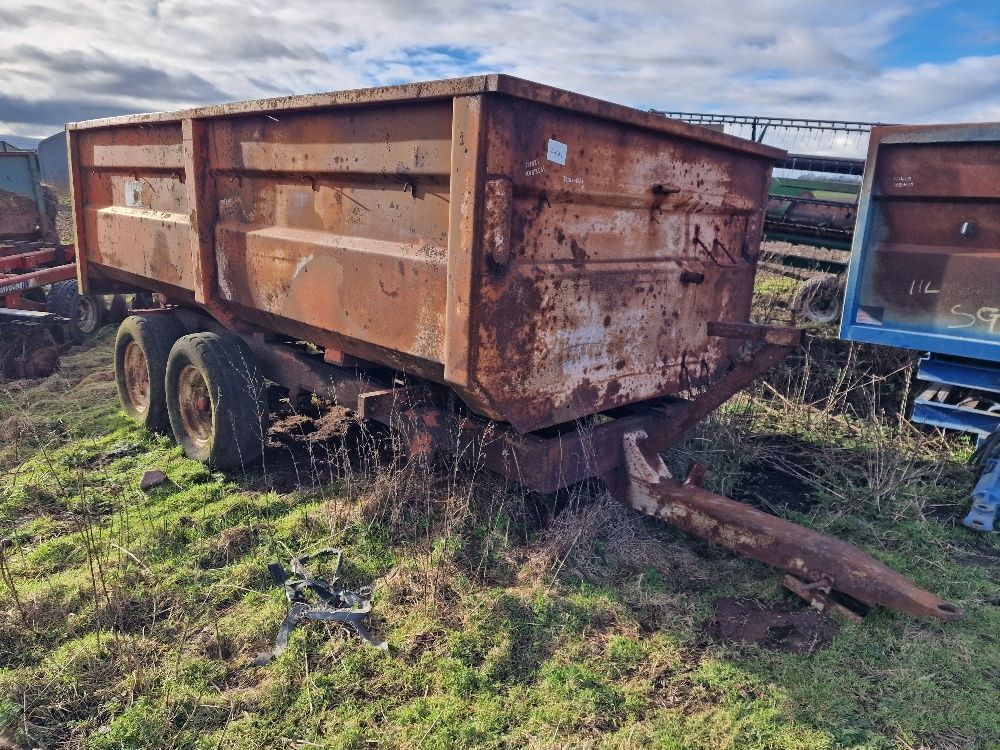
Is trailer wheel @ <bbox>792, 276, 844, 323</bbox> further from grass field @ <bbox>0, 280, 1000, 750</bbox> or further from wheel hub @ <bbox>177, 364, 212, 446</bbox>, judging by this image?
wheel hub @ <bbox>177, 364, 212, 446</bbox>

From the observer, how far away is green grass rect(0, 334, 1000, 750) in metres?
2.17

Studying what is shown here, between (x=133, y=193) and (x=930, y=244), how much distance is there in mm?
5325

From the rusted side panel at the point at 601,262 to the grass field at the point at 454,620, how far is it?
73 cm

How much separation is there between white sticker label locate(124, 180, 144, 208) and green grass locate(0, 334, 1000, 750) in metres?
1.86

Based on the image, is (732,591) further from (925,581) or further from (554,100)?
(554,100)

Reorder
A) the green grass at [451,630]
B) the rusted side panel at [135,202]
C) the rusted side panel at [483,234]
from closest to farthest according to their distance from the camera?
1. the green grass at [451,630]
2. the rusted side panel at [483,234]
3. the rusted side panel at [135,202]

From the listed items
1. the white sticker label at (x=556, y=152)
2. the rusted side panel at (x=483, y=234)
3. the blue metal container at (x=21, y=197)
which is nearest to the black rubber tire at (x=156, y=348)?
the rusted side panel at (x=483, y=234)

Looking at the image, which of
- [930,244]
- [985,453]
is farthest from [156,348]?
[985,453]

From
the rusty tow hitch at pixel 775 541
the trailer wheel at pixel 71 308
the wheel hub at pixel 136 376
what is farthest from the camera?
the trailer wheel at pixel 71 308

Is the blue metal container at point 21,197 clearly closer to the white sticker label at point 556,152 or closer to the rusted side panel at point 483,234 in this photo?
the rusted side panel at point 483,234

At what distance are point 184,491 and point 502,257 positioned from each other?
2473mm

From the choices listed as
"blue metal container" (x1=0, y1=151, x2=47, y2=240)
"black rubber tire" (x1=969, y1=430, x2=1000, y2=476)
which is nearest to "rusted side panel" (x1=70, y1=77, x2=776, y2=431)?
"black rubber tire" (x1=969, y1=430, x2=1000, y2=476)

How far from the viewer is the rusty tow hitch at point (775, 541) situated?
8.47 ft

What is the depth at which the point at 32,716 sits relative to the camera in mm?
2188
